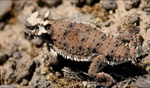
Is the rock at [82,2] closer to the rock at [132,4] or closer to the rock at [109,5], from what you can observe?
the rock at [109,5]

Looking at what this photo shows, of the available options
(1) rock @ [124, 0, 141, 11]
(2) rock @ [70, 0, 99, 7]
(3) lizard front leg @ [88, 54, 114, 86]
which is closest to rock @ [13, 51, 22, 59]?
(2) rock @ [70, 0, 99, 7]

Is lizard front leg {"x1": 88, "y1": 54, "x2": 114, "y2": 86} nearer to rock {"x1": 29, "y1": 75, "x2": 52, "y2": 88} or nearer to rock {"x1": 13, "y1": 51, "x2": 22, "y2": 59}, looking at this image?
rock {"x1": 29, "y1": 75, "x2": 52, "y2": 88}

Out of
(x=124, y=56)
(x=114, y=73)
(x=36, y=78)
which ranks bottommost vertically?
(x=36, y=78)

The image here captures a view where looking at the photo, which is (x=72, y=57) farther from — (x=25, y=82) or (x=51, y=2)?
(x=51, y=2)

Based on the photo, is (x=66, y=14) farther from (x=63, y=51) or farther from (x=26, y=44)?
(x=63, y=51)

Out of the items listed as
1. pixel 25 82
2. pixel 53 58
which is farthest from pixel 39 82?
pixel 53 58

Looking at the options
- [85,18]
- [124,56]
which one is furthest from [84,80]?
[85,18]

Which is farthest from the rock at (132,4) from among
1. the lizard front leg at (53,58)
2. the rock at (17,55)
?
the rock at (17,55)
